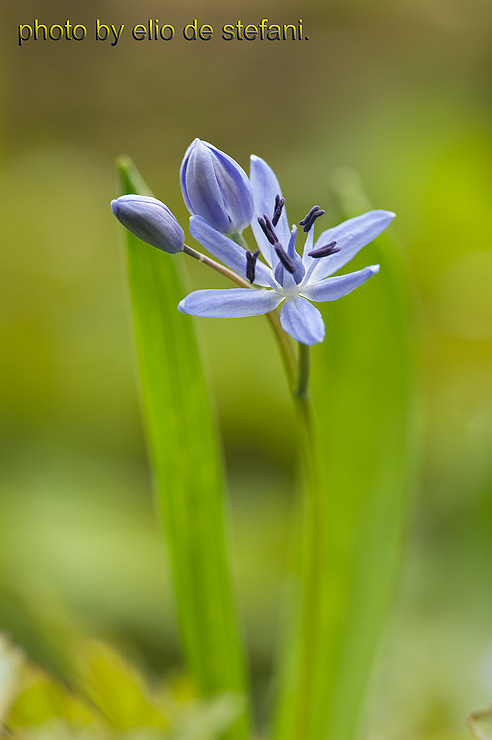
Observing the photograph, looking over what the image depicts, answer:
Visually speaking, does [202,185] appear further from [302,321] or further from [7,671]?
[7,671]

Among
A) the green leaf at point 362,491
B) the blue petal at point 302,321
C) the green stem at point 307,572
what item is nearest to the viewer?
the blue petal at point 302,321

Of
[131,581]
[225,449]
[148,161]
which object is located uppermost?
[148,161]

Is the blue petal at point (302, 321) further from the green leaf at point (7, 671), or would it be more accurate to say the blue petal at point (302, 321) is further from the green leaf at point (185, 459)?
the green leaf at point (7, 671)

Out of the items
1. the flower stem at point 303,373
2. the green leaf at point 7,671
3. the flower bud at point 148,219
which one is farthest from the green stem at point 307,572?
the green leaf at point 7,671

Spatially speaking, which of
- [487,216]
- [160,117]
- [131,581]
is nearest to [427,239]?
[487,216]

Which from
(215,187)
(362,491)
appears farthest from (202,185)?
(362,491)

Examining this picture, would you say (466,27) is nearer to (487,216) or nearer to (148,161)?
(487,216)
